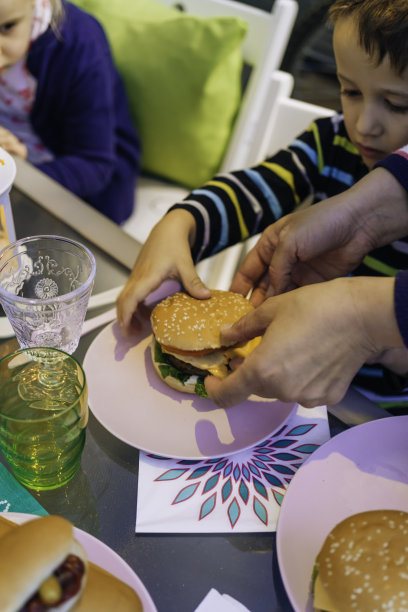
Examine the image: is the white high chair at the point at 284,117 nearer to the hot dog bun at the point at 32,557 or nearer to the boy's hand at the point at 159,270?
the boy's hand at the point at 159,270

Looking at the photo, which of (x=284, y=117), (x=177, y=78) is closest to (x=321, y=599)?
(x=284, y=117)

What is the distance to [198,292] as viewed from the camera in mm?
1078

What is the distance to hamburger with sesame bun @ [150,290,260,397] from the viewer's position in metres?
1.01

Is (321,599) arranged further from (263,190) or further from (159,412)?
(263,190)

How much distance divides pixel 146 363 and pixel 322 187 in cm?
70

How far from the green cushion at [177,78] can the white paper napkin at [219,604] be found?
179 cm

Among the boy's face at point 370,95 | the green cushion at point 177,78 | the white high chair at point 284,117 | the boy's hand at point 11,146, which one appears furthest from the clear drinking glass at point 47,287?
the green cushion at point 177,78

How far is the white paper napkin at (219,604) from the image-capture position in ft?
2.25

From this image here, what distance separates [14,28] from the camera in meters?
1.59

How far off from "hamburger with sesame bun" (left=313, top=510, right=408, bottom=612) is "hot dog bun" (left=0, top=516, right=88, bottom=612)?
11.9 inches

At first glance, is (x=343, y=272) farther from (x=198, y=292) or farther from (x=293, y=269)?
(x=198, y=292)

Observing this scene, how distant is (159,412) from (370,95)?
730 millimetres

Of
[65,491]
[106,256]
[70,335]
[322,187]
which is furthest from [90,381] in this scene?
[322,187]

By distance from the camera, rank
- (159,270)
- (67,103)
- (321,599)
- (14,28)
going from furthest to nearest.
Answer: (67,103), (14,28), (159,270), (321,599)
